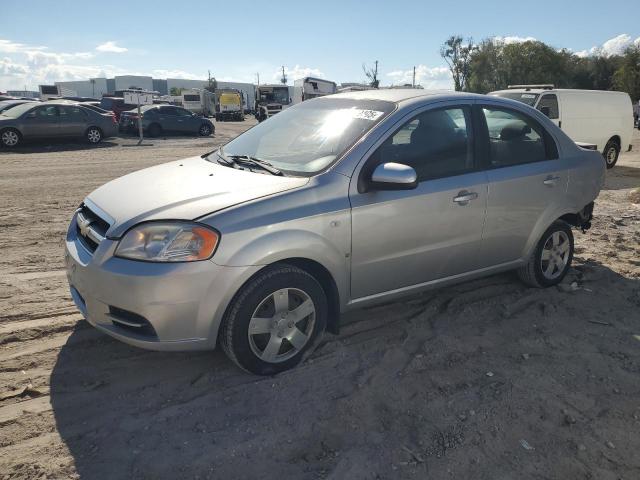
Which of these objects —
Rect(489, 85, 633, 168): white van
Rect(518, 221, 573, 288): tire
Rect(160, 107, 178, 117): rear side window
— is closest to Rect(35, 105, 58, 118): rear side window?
Rect(160, 107, 178, 117): rear side window

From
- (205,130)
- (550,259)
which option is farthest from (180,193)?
(205,130)

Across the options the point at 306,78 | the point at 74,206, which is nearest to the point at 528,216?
the point at 74,206

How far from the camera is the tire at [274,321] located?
303cm

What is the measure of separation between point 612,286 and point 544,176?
4.59 feet

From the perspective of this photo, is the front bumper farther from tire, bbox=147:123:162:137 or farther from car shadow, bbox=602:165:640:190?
tire, bbox=147:123:162:137

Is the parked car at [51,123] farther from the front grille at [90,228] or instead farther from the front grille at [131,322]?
the front grille at [131,322]

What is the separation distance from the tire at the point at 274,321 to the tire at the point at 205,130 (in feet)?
75.9

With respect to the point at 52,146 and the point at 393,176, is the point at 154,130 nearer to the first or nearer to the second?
the point at 52,146

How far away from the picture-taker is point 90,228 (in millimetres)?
3258

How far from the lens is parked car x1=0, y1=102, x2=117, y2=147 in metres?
16.3

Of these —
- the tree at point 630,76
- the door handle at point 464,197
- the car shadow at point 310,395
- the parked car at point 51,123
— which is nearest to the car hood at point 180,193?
the car shadow at point 310,395

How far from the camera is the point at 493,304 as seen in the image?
14.5ft

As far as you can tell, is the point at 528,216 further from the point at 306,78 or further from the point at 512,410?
the point at 306,78

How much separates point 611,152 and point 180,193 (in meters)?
13.8
